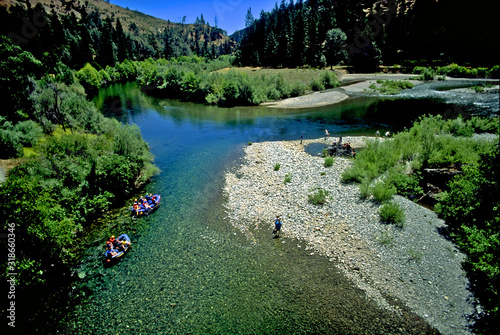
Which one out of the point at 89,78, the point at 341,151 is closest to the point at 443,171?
the point at 341,151

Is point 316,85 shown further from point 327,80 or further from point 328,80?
point 328,80

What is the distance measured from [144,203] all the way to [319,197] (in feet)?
51.8

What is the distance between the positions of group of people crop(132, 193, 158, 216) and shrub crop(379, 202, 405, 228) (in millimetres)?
19365

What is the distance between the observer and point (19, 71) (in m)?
27.2

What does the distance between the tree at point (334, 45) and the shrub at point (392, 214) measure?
96.2 m

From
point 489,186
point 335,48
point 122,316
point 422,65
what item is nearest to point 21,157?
point 122,316

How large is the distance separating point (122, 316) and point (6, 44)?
100 feet

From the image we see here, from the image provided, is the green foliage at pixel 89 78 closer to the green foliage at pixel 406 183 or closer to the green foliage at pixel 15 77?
the green foliage at pixel 15 77

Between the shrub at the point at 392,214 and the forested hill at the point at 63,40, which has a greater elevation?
the forested hill at the point at 63,40

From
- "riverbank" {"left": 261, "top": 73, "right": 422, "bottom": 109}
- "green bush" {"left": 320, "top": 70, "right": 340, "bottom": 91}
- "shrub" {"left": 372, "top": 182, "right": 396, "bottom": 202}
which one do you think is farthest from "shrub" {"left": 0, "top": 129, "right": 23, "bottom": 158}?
"green bush" {"left": 320, "top": 70, "right": 340, "bottom": 91}

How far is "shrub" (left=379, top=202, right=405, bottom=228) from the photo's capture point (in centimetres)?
1806

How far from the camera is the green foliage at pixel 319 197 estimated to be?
71.0 feet

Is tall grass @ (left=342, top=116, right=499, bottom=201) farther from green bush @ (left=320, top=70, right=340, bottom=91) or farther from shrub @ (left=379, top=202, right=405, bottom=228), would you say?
green bush @ (left=320, top=70, right=340, bottom=91)

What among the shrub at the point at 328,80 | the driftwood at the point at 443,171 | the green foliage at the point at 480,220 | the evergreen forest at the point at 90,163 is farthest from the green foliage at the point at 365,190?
the shrub at the point at 328,80
